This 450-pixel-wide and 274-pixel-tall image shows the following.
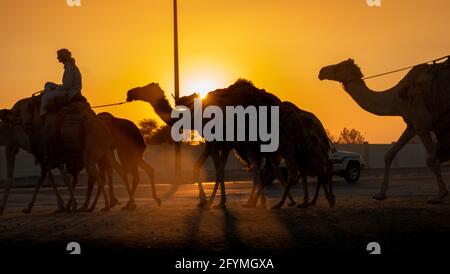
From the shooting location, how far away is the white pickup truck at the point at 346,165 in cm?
3725

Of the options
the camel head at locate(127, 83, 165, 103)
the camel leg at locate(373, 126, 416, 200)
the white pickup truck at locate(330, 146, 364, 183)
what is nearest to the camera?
the camel leg at locate(373, 126, 416, 200)

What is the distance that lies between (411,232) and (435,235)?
454 millimetres

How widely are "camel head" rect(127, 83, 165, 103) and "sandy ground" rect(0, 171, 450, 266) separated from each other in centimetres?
326

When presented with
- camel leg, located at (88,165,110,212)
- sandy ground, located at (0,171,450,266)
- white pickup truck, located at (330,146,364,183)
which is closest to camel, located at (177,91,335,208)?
sandy ground, located at (0,171,450,266)

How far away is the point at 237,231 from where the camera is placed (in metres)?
13.8

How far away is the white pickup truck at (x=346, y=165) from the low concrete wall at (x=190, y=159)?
57.7ft

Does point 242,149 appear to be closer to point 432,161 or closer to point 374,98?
point 374,98

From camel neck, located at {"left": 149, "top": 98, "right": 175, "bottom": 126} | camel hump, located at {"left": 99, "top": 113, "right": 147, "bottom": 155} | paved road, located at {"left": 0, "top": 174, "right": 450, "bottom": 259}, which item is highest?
camel neck, located at {"left": 149, "top": 98, "right": 175, "bottom": 126}

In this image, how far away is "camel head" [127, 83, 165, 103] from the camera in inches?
826

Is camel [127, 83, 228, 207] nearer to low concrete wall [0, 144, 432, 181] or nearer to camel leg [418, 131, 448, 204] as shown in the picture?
camel leg [418, 131, 448, 204]

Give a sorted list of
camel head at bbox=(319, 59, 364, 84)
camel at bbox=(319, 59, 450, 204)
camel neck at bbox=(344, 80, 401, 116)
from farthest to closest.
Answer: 1. camel head at bbox=(319, 59, 364, 84)
2. camel neck at bbox=(344, 80, 401, 116)
3. camel at bbox=(319, 59, 450, 204)

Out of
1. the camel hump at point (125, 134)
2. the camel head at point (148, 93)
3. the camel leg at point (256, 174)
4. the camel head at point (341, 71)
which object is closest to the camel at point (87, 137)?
the camel hump at point (125, 134)

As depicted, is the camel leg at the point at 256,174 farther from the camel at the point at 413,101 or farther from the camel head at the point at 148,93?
the camel head at the point at 148,93
